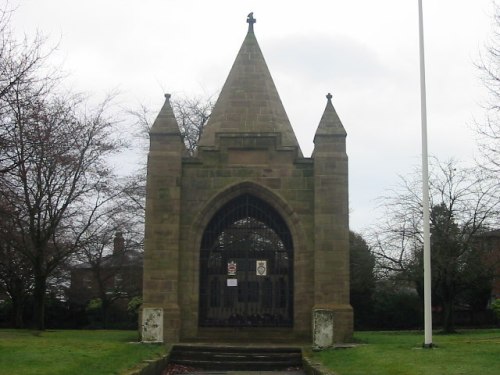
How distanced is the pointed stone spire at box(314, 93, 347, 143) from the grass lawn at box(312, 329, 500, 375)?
594cm

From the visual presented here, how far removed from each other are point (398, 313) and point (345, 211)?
2024 cm

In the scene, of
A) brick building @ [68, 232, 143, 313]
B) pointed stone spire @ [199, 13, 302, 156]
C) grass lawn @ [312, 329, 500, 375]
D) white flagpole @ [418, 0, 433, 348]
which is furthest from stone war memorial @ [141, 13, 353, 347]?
brick building @ [68, 232, 143, 313]

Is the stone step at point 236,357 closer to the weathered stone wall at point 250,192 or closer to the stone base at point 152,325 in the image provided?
the stone base at point 152,325

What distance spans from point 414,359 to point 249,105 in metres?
9.63

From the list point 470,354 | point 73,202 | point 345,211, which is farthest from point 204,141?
point 470,354

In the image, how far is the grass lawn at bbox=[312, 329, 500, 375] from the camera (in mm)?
11328

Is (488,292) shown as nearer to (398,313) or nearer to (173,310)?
(398,313)

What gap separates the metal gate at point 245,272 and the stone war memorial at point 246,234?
0.03 meters

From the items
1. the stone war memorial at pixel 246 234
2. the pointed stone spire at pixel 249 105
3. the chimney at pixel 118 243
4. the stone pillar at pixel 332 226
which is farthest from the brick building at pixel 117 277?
the stone pillar at pixel 332 226

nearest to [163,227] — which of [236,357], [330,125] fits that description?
[236,357]

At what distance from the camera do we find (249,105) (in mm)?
19672

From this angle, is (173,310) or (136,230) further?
(136,230)

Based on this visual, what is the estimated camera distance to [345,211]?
18.0m

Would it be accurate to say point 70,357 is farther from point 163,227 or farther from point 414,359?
point 414,359
